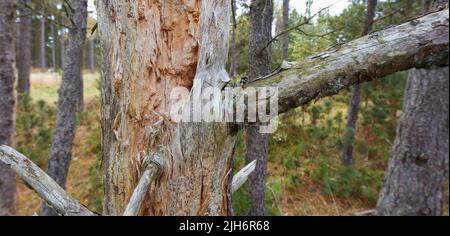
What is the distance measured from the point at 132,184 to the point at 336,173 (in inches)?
244

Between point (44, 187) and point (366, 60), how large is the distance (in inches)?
61.2

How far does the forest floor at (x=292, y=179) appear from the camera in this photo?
630 centimetres

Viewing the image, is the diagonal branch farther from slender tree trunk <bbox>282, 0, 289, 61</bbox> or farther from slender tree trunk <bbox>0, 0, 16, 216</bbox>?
slender tree trunk <bbox>0, 0, 16, 216</bbox>

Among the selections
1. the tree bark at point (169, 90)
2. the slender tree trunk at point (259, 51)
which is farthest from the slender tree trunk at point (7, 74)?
the tree bark at point (169, 90)

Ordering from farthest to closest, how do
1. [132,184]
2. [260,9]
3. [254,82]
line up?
[260,9], [132,184], [254,82]

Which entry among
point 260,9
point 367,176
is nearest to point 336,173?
point 367,176

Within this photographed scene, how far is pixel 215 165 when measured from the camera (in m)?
1.59

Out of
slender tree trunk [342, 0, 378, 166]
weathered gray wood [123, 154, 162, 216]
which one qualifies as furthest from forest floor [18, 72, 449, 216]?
weathered gray wood [123, 154, 162, 216]

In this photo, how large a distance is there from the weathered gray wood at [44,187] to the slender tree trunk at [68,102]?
3616 millimetres

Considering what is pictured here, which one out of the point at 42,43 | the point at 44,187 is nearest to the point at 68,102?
the point at 44,187

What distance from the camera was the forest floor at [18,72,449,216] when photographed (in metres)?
6.30

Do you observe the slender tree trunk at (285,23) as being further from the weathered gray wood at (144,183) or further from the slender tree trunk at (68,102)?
the slender tree trunk at (68,102)

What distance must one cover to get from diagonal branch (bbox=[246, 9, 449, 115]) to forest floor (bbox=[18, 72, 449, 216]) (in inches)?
170

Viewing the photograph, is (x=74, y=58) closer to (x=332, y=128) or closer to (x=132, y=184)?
(x=132, y=184)
